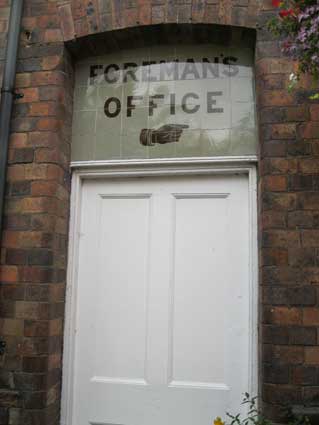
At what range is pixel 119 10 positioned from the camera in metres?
2.85

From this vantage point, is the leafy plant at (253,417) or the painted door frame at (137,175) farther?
the painted door frame at (137,175)

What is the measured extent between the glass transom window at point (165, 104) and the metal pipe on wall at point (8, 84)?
0.45 metres

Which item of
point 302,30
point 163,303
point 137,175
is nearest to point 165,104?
point 137,175

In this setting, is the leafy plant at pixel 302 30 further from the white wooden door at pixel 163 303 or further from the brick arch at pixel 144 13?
the white wooden door at pixel 163 303

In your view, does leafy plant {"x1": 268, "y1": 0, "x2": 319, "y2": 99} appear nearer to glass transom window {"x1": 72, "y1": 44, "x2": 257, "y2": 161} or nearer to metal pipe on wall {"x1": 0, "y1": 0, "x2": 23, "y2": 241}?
glass transom window {"x1": 72, "y1": 44, "x2": 257, "y2": 161}

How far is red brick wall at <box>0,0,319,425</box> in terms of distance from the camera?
7.97 feet

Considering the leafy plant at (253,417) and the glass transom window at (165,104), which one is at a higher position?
the glass transom window at (165,104)

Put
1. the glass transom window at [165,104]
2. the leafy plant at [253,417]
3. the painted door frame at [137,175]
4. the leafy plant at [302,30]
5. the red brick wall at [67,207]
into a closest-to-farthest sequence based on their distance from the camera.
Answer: the leafy plant at [302,30]
the leafy plant at [253,417]
the red brick wall at [67,207]
the painted door frame at [137,175]
the glass transom window at [165,104]

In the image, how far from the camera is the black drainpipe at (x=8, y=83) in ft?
9.06

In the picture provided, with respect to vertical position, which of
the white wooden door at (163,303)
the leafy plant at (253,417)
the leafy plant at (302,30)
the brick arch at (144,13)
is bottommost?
the leafy plant at (253,417)

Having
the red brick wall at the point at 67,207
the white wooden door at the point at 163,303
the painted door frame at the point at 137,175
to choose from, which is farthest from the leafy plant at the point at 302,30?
the white wooden door at the point at 163,303

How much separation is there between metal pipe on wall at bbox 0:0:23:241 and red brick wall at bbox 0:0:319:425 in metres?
0.06

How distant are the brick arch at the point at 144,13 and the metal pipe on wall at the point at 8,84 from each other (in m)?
0.31

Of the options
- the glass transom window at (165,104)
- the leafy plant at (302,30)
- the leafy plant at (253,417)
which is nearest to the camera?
the leafy plant at (302,30)
